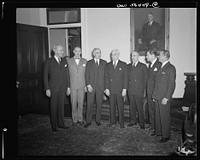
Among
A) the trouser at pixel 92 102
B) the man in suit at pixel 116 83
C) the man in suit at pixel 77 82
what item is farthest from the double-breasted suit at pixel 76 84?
the man in suit at pixel 116 83

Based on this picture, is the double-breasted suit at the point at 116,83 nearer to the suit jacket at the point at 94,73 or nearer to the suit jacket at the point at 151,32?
the suit jacket at the point at 94,73

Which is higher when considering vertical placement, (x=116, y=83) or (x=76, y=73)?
(x=76, y=73)

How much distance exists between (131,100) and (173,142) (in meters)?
0.88

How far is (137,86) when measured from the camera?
10.4 feet

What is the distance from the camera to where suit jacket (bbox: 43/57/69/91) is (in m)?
3.04

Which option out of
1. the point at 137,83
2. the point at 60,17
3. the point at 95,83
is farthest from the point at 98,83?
the point at 60,17

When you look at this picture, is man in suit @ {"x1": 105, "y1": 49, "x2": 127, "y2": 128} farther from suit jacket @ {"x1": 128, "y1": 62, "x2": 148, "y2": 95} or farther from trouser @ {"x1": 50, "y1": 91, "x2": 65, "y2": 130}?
trouser @ {"x1": 50, "y1": 91, "x2": 65, "y2": 130}

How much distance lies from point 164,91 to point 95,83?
108cm

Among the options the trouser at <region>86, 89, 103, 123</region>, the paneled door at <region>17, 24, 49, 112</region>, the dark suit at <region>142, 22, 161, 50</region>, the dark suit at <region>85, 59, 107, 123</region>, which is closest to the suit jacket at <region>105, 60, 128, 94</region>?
the dark suit at <region>85, 59, 107, 123</region>

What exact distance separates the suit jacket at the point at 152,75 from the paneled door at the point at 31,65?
5.98 ft

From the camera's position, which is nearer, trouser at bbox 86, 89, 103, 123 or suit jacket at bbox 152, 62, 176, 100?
suit jacket at bbox 152, 62, 176, 100

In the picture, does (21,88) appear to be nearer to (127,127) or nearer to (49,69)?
(49,69)

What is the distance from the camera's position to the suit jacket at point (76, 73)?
128 inches

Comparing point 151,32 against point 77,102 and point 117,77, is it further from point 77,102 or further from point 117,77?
point 77,102
